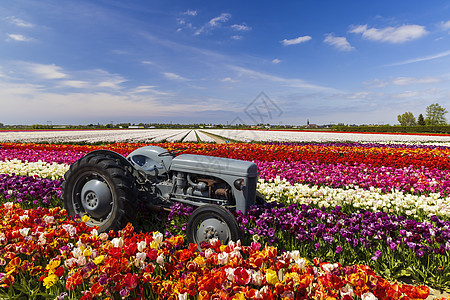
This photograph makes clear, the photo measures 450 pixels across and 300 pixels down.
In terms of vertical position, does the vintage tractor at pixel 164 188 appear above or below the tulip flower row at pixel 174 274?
above

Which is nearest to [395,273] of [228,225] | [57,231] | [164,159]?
[228,225]

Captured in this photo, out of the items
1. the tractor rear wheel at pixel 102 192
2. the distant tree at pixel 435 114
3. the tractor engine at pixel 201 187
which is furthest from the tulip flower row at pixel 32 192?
the distant tree at pixel 435 114

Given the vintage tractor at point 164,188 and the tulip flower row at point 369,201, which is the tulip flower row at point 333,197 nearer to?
the tulip flower row at point 369,201

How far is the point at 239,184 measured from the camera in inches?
131

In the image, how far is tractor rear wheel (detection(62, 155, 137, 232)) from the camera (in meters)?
3.39

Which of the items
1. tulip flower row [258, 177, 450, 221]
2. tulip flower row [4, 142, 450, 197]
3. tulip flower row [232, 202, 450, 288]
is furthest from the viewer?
tulip flower row [4, 142, 450, 197]

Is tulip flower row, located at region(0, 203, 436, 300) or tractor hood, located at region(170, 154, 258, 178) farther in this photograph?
tractor hood, located at region(170, 154, 258, 178)

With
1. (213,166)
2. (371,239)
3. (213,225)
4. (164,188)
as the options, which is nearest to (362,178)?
(371,239)

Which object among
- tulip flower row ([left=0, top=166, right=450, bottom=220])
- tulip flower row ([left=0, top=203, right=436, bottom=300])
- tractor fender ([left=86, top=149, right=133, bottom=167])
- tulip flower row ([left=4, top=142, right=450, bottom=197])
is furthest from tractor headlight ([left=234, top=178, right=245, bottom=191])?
tulip flower row ([left=4, top=142, right=450, bottom=197])

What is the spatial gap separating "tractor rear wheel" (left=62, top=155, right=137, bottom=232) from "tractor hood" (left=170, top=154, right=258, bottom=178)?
72cm

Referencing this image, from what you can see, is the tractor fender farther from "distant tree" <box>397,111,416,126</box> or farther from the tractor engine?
"distant tree" <box>397,111,416,126</box>

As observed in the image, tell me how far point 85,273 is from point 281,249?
2.44m

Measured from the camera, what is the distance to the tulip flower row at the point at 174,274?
189cm

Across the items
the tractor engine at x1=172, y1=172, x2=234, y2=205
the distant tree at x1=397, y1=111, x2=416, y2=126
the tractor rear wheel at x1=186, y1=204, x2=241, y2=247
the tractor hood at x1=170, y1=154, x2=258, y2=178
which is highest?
the distant tree at x1=397, y1=111, x2=416, y2=126
